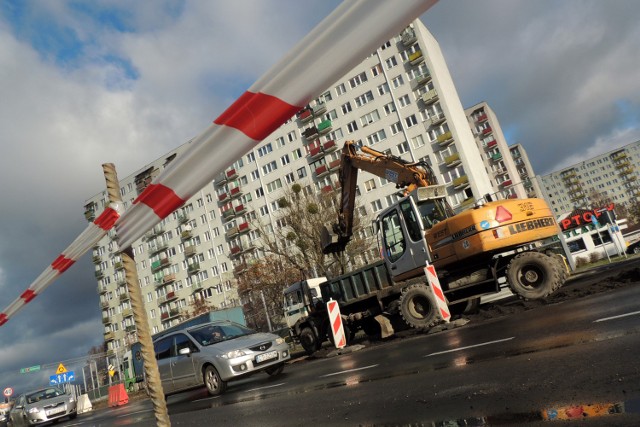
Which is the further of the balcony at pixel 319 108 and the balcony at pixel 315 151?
the balcony at pixel 319 108

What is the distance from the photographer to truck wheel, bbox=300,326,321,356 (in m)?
15.8

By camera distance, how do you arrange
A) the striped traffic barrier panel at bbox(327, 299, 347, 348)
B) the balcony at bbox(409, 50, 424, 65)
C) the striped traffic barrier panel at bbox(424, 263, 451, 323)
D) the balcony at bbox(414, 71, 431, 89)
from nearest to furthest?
the striped traffic barrier panel at bbox(424, 263, 451, 323)
the striped traffic barrier panel at bbox(327, 299, 347, 348)
the balcony at bbox(414, 71, 431, 89)
the balcony at bbox(409, 50, 424, 65)

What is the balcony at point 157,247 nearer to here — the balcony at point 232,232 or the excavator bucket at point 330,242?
the balcony at point 232,232

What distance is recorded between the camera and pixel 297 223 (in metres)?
31.3

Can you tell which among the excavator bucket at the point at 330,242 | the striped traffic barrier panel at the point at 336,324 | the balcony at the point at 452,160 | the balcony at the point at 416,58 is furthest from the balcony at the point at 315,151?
the striped traffic barrier panel at the point at 336,324

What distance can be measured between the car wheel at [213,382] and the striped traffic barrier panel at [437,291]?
5.56 metres

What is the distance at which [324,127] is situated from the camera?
61031mm

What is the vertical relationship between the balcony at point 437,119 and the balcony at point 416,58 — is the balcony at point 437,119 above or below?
below

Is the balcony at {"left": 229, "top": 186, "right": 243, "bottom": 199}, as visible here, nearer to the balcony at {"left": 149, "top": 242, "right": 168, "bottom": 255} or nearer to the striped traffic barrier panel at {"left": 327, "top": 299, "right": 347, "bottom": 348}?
the balcony at {"left": 149, "top": 242, "right": 168, "bottom": 255}

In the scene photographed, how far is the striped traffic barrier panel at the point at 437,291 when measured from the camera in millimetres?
11672

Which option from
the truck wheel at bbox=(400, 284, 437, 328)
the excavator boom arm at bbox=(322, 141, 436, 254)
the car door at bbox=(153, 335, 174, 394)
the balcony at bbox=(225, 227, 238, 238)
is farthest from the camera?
the balcony at bbox=(225, 227, 238, 238)

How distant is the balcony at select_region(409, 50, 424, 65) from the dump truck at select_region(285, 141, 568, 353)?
142 feet

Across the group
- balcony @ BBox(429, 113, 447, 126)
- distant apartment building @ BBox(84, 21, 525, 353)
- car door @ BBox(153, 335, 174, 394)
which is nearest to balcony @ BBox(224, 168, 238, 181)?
distant apartment building @ BBox(84, 21, 525, 353)

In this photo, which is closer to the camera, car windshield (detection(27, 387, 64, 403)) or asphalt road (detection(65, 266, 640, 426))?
asphalt road (detection(65, 266, 640, 426))
